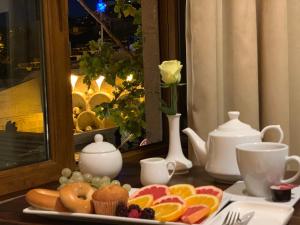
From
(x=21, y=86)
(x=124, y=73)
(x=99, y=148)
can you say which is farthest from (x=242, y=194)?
(x=124, y=73)

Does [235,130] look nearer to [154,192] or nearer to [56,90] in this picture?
[154,192]

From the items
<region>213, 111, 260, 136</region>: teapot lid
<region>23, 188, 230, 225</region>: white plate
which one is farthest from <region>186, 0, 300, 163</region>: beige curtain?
<region>23, 188, 230, 225</region>: white plate

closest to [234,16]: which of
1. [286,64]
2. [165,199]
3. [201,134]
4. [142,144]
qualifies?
[286,64]

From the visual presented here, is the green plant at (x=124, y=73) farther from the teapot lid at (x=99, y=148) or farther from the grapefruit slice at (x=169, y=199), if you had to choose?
the grapefruit slice at (x=169, y=199)

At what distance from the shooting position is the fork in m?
1.10

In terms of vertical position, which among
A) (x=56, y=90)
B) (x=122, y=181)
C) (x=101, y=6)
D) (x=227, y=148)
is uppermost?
(x=101, y=6)

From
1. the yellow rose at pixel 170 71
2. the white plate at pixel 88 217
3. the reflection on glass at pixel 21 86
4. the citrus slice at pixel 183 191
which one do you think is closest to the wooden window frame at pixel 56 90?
the reflection on glass at pixel 21 86

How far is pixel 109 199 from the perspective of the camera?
46.1 inches

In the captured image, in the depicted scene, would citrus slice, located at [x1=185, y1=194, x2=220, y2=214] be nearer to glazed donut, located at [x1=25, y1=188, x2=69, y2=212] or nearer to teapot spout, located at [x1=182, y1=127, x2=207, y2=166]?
glazed donut, located at [x1=25, y1=188, x2=69, y2=212]

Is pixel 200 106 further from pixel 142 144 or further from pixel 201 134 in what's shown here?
pixel 142 144

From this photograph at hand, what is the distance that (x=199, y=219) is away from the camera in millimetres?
1112

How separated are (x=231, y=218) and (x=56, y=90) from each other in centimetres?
84

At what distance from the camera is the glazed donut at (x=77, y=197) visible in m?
1.18

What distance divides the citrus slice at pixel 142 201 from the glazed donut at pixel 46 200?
158 mm
